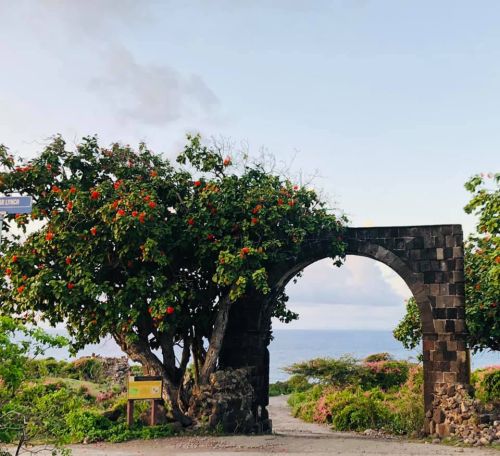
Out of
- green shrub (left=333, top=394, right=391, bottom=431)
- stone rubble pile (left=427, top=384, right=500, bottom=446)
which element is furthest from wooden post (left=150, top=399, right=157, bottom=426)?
stone rubble pile (left=427, top=384, right=500, bottom=446)

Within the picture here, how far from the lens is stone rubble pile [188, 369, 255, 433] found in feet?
48.2

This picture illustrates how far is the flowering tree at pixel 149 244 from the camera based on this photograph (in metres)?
13.9

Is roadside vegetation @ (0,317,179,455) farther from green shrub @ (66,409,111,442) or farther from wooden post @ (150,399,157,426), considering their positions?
wooden post @ (150,399,157,426)

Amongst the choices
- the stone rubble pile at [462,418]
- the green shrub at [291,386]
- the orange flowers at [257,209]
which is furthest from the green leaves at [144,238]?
the green shrub at [291,386]

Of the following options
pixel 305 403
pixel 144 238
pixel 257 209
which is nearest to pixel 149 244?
pixel 144 238

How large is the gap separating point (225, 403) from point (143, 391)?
179cm

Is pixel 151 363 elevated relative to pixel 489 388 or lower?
elevated

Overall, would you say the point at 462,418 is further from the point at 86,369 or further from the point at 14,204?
the point at 86,369

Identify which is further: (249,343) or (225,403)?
(249,343)

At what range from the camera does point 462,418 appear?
1462 cm

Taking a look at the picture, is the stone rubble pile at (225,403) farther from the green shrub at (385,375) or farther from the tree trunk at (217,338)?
the green shrub at (385,375)

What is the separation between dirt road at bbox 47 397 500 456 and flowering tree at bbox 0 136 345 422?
1614 mm

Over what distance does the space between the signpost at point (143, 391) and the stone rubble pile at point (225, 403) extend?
0.97 m

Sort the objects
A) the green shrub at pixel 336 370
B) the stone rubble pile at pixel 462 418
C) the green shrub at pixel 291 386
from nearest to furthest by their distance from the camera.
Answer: the stone rubble pile at pixel 462 418, the green shrub at pixel 336 370, the green shrub at pixel 291 386
